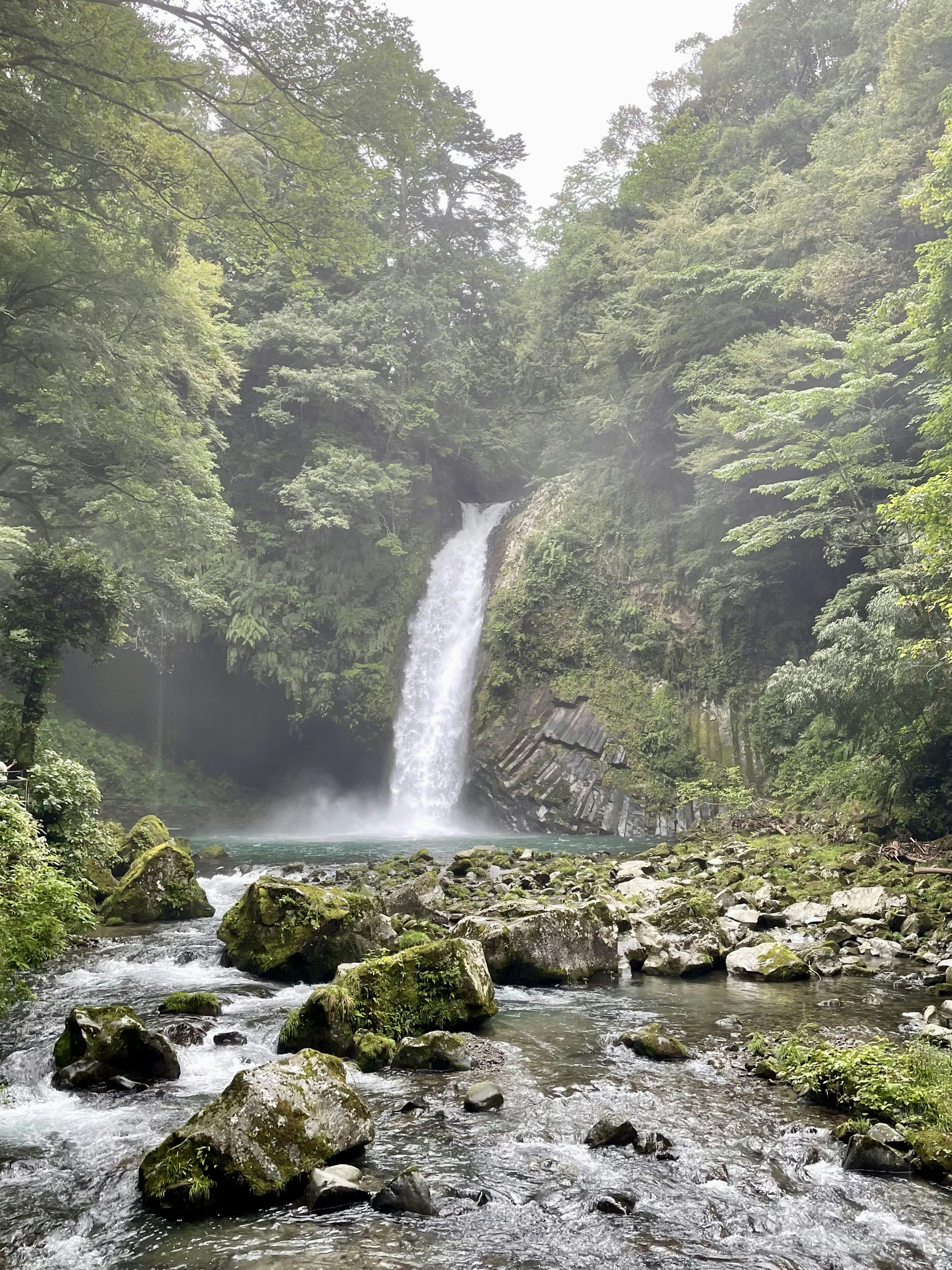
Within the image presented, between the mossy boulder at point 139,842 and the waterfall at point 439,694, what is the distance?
10799mm

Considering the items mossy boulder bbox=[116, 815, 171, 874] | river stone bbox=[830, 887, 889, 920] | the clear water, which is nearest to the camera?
the clear water

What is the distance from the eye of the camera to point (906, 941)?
808 centimetres

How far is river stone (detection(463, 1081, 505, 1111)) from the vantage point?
4.74m

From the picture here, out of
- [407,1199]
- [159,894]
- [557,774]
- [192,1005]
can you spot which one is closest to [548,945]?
[192,1005]

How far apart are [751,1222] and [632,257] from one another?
2539 centimetres

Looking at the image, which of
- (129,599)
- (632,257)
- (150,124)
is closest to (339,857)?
(129,599)

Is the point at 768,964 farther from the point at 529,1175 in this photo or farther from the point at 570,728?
the point at 570,728

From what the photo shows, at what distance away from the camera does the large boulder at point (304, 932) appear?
7555mm

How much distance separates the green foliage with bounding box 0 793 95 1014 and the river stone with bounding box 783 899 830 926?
25.0ft

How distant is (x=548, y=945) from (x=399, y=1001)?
2.11m

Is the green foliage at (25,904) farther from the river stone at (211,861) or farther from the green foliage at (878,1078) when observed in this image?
the river stone at (211,861)

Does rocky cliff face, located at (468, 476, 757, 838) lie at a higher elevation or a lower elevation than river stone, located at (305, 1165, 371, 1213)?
higher

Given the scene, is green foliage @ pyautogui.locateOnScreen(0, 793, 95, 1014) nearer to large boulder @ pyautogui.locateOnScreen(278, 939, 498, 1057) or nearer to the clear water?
the clear water

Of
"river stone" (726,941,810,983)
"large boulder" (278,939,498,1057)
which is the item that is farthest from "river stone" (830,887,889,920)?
"large boulder" (278,939,498,1057)
